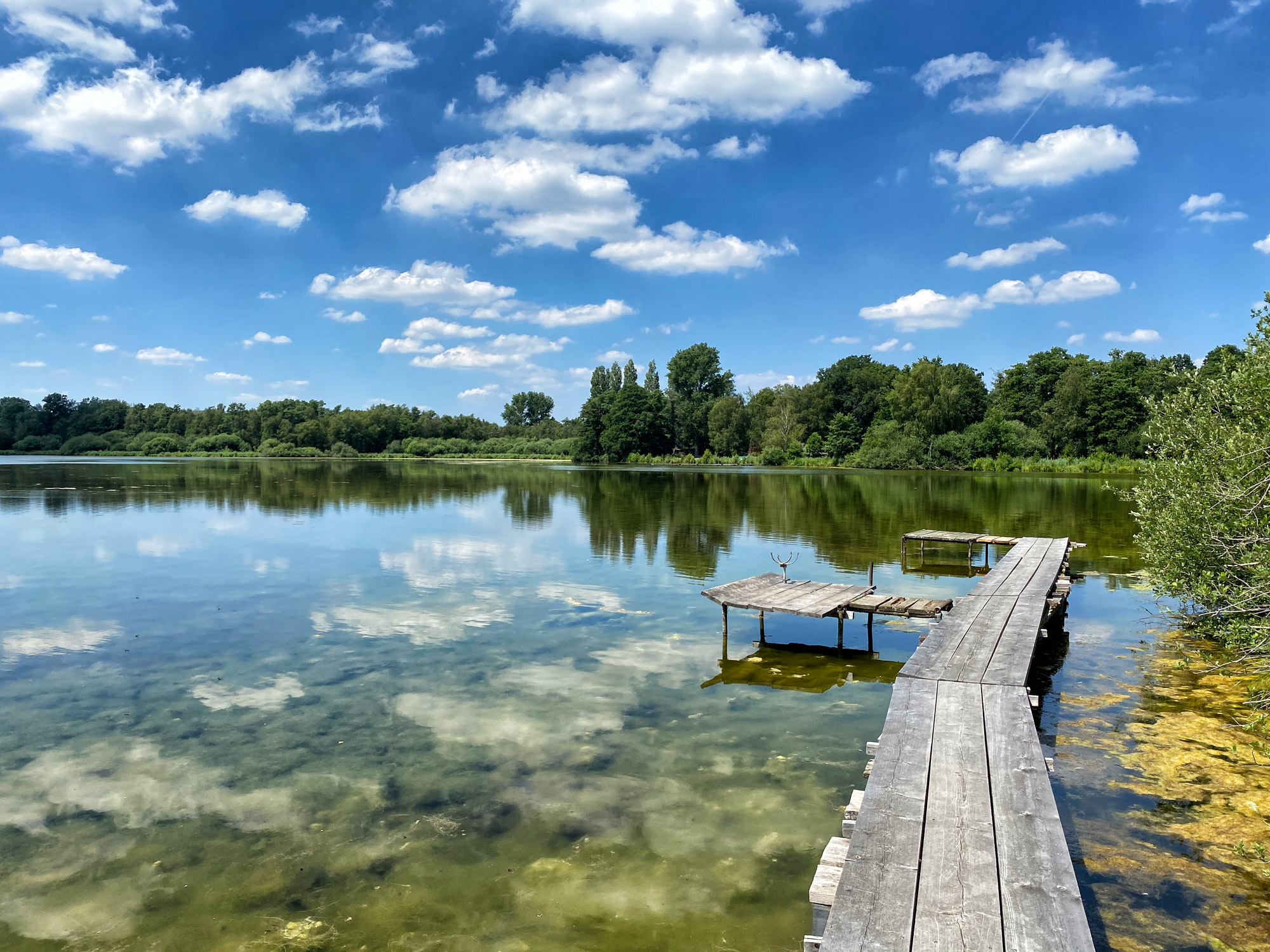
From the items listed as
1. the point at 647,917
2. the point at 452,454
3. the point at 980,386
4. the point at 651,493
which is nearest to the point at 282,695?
the point at 647,917

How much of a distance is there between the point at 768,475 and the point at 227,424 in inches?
4853

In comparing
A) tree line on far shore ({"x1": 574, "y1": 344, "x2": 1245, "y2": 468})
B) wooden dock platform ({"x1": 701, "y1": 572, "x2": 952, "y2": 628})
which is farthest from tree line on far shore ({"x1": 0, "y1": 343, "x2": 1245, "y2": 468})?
wooden dock platform ({"x1": 701, "y1": 572, "x2": 952, "y2": 628})

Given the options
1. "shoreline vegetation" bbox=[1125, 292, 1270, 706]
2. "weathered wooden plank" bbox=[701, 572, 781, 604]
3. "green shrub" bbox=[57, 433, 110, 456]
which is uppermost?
"green shrub" bbox=[57, 433, 110, 456]

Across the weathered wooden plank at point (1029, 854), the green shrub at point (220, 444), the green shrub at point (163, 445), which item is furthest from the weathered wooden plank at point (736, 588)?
the green shrub at point (163, 445)

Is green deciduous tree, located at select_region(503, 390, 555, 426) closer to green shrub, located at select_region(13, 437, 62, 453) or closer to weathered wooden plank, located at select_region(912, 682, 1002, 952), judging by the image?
green shrub, located at select_region(13, 437, 62, 453)

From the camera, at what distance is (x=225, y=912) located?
6.13 m

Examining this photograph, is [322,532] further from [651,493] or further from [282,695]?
[651,493]

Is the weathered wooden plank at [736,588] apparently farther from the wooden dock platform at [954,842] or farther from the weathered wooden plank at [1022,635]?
the wooden dock platform at [954,842]

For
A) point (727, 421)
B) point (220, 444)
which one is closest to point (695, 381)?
point (727, 421)

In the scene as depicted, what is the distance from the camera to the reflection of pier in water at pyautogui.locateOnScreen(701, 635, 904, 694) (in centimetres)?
1203

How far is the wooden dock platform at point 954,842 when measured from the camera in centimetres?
409

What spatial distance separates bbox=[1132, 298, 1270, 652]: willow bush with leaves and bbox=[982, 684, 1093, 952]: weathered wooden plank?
434 centimetres

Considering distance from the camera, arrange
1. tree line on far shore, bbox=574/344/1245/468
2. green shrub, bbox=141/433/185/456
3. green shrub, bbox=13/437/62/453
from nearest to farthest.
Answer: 1. tree line on far shore, bbox=574/344/1245/468
2. green shrub, bbox=141/433/185/456
3. green shrub, bbox=13/437/62/453

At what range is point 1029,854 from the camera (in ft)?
15.7
